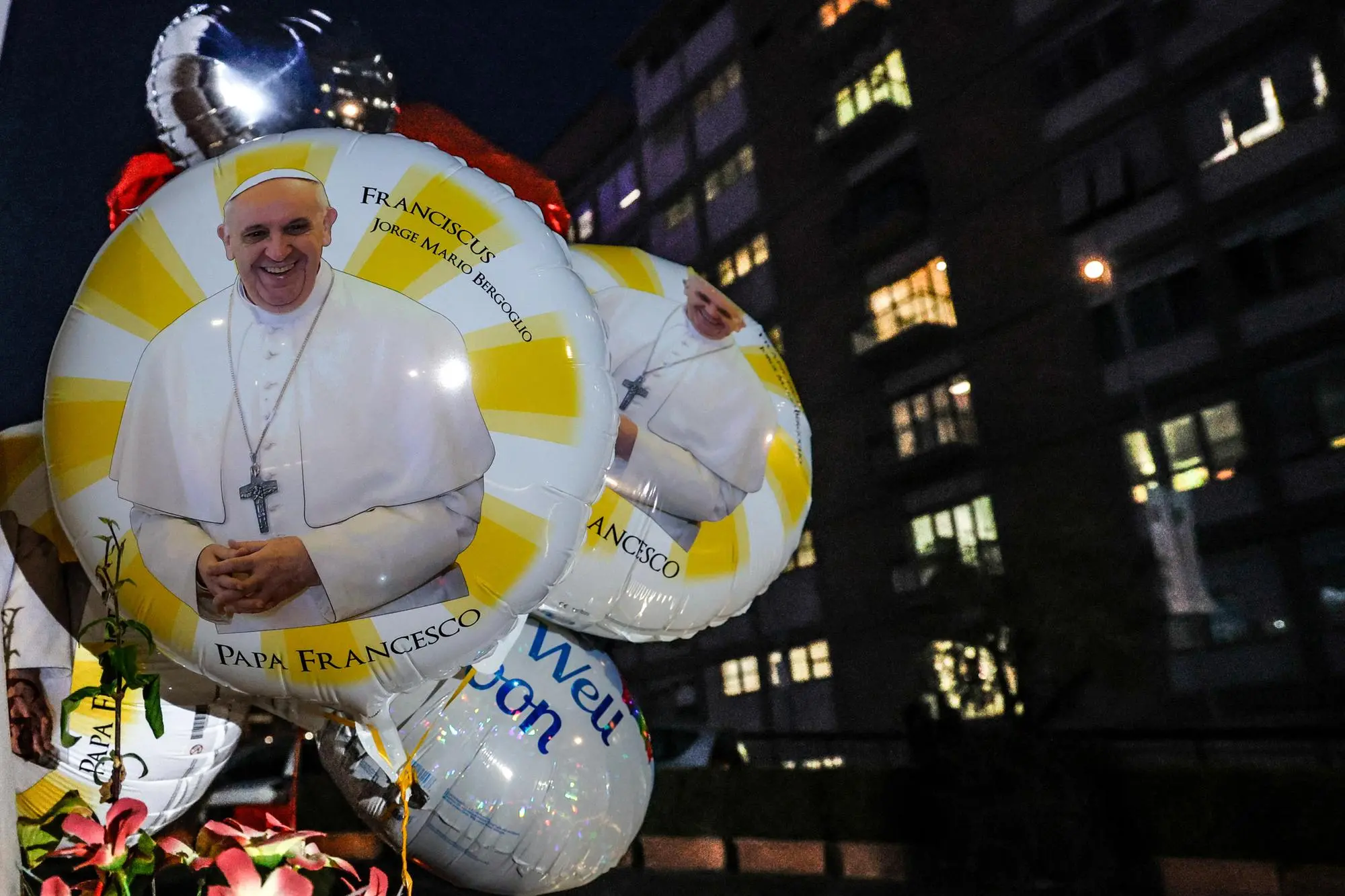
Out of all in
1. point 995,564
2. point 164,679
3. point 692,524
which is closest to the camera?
point 164,679

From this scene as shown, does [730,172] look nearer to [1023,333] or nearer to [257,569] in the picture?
[1023,333]

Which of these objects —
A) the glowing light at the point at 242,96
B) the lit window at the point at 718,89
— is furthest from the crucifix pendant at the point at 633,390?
the lit window at the point at 718,89

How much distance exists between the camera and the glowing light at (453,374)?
54.9 inches

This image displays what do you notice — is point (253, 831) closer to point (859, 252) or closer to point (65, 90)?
point (65, 90)

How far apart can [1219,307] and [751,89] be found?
95.0 inches

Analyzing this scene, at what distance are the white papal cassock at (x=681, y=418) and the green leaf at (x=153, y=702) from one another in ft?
2.87

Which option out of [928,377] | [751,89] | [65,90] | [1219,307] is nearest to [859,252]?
[928,377]

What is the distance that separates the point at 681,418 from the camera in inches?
79.4

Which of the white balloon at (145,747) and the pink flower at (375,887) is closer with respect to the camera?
the pink flower at (375,887)

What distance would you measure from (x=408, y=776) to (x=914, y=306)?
335cm

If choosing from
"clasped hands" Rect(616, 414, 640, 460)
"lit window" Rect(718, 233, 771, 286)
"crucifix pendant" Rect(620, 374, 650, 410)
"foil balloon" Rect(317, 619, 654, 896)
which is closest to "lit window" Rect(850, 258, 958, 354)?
"lit window" Rect(718, 233, 771, 286)

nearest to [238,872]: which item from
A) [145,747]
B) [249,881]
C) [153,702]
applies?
[249,881]

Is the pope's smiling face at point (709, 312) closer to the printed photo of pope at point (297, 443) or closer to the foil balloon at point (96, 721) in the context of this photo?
the printed photo of pope at point (297, 443)

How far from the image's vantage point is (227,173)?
1496 mm
